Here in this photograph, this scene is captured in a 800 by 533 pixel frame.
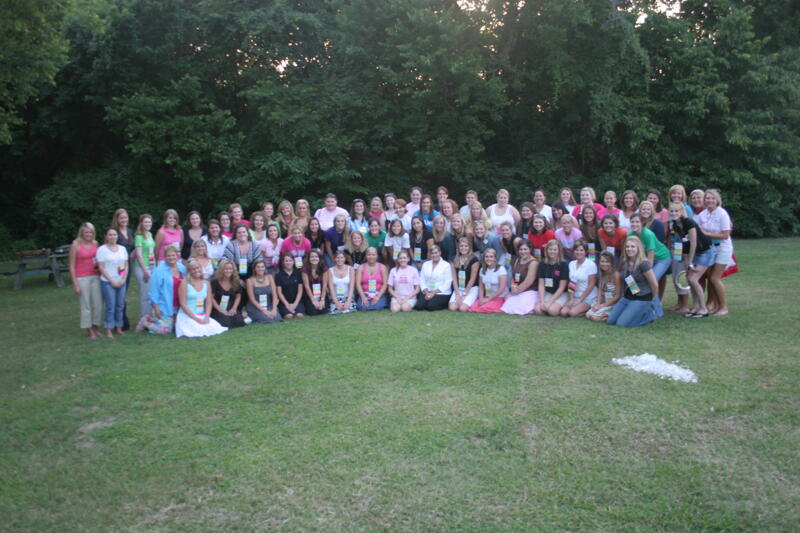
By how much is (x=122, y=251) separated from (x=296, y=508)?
5307mm

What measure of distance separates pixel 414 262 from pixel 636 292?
322 cm

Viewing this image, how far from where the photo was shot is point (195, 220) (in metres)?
8.09

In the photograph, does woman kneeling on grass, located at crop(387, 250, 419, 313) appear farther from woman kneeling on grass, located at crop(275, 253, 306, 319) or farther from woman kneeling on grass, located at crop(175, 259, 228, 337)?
woman kneeling on grass, located at crop(175, 259, 228, 337)

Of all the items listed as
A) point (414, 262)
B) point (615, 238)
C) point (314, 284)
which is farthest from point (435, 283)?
point (615, 238)

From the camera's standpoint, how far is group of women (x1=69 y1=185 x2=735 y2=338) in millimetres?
7082

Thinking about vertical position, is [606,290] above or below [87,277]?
below

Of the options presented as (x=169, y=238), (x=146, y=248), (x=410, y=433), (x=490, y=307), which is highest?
(x=169, y=238)

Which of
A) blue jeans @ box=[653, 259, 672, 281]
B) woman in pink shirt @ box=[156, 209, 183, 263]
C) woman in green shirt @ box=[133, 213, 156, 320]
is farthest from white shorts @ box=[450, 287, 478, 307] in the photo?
woman in green shirt @ box=[133, 213, 156, 320]

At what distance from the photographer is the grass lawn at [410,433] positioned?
3139 millimetres

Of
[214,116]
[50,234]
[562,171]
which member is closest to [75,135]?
[50,234]

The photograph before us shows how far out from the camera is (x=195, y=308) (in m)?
7.25

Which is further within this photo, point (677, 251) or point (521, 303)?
point (521, 303)

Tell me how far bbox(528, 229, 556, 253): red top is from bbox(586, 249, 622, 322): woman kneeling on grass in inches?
34.9

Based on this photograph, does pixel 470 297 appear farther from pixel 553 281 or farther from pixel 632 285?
pixel 632 285
